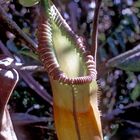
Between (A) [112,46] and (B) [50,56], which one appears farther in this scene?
(A) [112,46]

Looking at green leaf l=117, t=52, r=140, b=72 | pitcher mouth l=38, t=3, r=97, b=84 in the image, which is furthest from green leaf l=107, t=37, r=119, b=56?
pitcher mouth l=38, t=3, r=97, b=84

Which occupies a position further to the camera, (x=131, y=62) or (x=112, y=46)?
(x=112, y=46)

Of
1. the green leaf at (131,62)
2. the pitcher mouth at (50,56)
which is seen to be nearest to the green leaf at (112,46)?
the green leaf at (131,62)

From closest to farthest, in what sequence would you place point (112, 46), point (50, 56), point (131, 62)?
point (50, 56)
point (131, 62)
point (112, 46)

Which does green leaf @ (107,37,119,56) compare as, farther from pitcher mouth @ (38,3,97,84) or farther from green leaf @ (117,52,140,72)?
pitcher mouth @ (38,3,97,84)

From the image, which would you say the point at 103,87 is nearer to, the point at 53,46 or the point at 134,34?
the point at 134,34

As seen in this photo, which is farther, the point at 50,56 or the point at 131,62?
the point at 131,62

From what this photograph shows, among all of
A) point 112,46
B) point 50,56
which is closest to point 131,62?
point 112,46

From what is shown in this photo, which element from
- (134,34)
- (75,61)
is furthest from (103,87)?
(75,61)

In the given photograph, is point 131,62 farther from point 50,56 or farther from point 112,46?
point 50,56

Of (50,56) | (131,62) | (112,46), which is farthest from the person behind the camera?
(112,46)

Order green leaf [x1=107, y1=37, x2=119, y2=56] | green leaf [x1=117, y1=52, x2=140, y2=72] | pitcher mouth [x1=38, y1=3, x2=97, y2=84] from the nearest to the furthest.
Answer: pitcher mouth [x1=38, y1=3, x2=97, y2=84] → green leaf [x1=117, y1=52, x2=140, y2=72] → green leaf [x1=107, y1=37, x2=119, y2=56]
